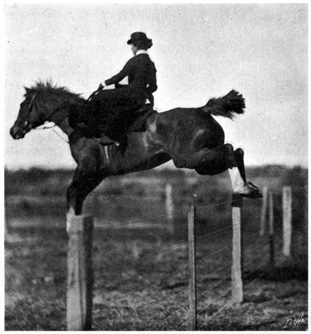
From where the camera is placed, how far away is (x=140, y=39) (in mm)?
6387

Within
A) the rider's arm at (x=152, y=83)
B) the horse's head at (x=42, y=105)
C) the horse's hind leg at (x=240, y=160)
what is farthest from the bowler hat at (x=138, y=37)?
the horse's hind leg at (x=240, y=160)

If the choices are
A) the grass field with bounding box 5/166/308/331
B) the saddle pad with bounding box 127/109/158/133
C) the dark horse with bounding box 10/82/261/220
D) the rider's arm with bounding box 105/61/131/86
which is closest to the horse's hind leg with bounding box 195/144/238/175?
the dark horse with bounding box 10/82/261/220

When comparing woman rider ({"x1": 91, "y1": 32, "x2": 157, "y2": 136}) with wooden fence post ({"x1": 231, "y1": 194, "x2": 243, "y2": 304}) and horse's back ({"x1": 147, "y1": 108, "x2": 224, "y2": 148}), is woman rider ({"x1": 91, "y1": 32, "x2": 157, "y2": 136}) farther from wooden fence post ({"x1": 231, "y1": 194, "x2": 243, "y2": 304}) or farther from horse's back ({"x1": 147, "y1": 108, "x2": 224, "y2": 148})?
wooden fence post ({"x1": 231, "y1": 194, "x2": 243, "y2": 304})

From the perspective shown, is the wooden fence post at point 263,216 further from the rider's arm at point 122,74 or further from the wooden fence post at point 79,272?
the wooden fence post at point 79,272

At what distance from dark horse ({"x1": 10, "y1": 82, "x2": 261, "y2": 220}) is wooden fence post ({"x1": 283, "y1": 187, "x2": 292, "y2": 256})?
2.58 metres

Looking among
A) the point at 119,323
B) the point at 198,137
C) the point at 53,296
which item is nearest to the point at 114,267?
the point at 53,296

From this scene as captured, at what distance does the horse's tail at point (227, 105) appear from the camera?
247 inches

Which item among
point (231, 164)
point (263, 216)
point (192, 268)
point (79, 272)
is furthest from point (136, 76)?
point (263, 216)

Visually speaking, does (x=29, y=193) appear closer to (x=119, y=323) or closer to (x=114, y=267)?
(x=114, y=267)

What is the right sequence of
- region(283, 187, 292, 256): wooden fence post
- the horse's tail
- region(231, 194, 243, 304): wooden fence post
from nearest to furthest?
1. the horse's tail
2. region(231, 194, 243, 304): wooden fence post
3. region(283, 187, 292, 256): wooden fence post

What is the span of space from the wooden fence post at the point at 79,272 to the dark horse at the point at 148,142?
2.21m

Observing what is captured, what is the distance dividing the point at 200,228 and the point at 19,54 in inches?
202
